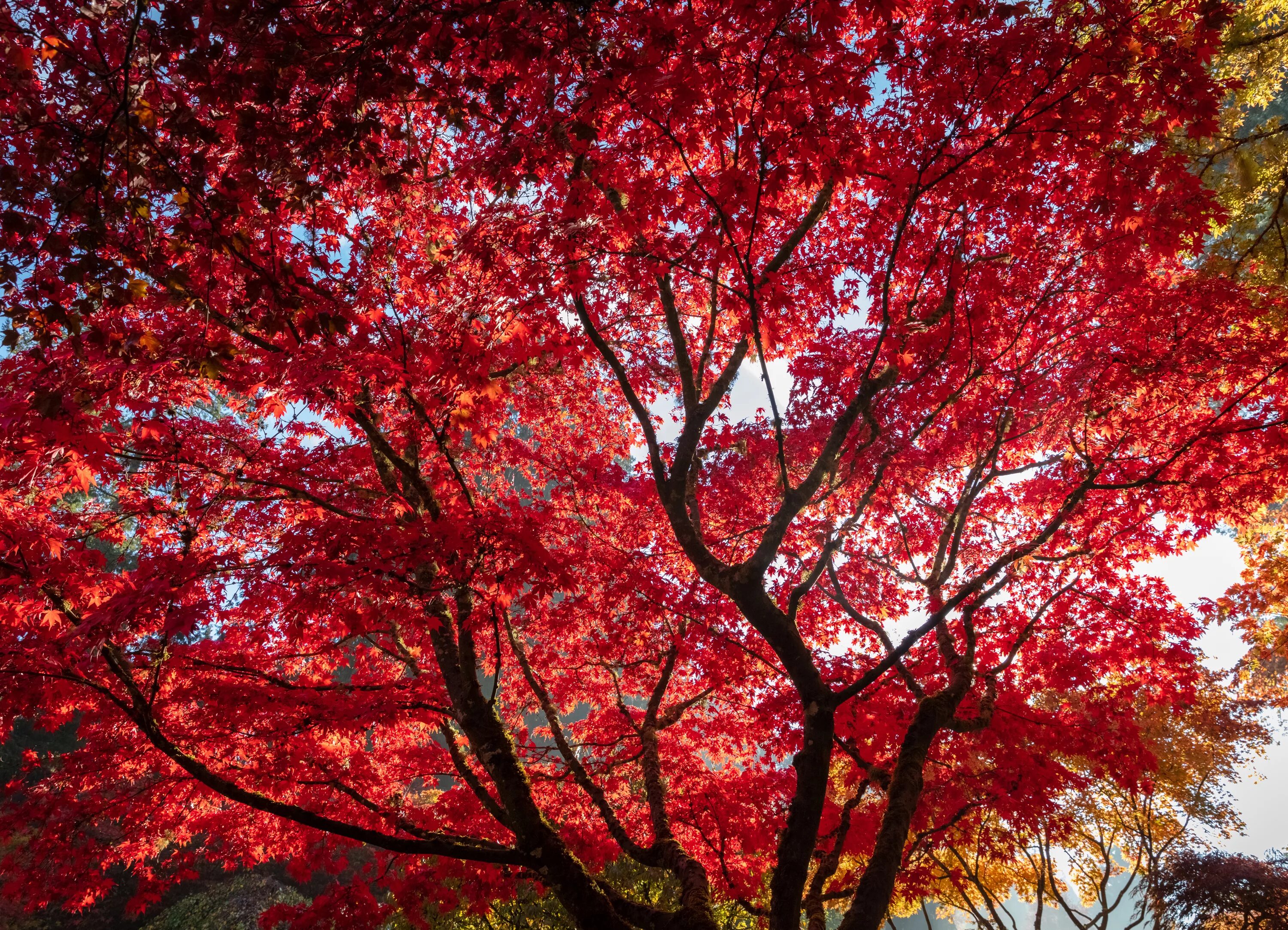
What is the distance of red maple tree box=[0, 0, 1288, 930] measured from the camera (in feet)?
11.6

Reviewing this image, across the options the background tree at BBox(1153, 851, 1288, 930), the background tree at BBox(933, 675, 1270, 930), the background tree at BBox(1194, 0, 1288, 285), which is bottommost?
the background tree at BBox(1153, 851, 1288, 930)

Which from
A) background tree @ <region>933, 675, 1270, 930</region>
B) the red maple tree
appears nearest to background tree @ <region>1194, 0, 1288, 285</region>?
the red maple tree

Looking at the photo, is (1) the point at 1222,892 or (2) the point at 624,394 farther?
(1) the point at 1222,892

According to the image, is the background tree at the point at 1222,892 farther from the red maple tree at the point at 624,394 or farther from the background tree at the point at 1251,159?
the background tree at the point at 1251,159

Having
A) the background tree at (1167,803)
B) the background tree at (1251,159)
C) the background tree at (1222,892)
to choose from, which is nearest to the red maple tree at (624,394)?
the background tree at (1251,159)

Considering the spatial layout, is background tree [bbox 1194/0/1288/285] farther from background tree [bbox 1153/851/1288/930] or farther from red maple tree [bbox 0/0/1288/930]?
background tree [bbox 1153/851/1288/930]

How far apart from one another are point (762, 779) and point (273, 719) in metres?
5.71

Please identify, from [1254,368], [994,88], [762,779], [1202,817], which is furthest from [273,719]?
[1202,817]

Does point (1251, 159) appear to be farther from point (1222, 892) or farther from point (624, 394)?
point (1222, 892)

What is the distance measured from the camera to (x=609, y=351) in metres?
5.10

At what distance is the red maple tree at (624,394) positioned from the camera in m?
3.53

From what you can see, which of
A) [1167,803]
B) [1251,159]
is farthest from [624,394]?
[1167,803]

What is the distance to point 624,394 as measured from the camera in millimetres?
6277

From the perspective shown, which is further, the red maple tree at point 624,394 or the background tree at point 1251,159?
the background tree at point 1251,159
